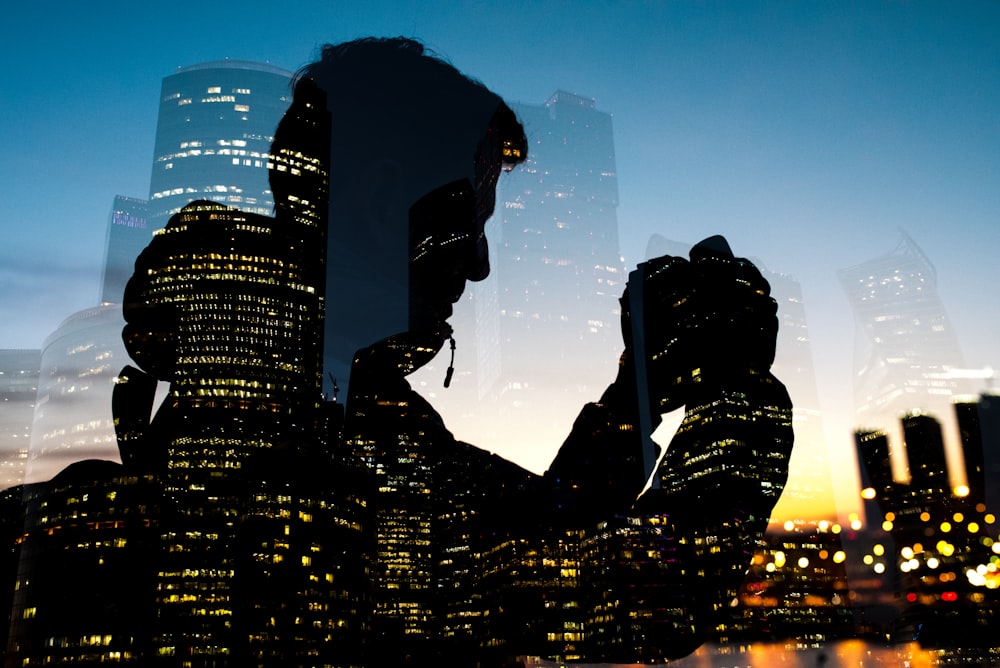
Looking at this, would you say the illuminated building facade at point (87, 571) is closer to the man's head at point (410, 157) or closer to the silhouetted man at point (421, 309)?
the silhouetted man at point (421, 309)

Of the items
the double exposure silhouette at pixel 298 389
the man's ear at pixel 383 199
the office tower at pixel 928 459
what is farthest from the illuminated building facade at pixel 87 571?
the office tower at pixel 928 459

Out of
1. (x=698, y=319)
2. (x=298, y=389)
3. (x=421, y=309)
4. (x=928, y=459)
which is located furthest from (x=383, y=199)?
(x=928, y=459)

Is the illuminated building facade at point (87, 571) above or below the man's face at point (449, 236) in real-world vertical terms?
below

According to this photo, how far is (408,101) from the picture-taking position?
12781 centimetres

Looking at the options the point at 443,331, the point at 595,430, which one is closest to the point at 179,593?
the point at 443,331

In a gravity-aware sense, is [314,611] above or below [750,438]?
below

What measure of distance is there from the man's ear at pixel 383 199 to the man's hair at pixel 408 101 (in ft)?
6.45

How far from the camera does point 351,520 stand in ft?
637

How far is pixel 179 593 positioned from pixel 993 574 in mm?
174874

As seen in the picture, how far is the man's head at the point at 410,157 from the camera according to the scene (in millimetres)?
128500

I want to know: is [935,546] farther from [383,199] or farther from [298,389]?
[298,389]

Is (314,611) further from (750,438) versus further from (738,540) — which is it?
(750,438)

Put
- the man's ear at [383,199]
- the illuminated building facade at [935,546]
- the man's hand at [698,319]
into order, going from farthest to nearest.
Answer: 1. the man's ear at [383,199]
2. the man's hand at [698,319]
3. the illuminated building facade at [935,546]

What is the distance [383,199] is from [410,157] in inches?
488
